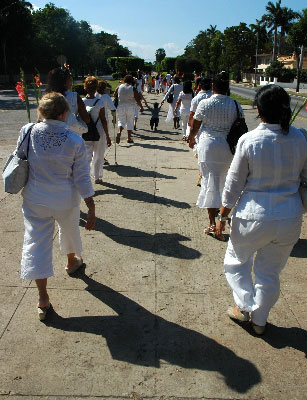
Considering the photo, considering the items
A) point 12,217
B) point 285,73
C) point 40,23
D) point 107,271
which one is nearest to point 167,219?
point 107,271

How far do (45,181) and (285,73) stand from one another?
63.4 metres

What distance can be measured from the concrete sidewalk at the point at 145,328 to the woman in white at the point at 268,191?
418 millimetres

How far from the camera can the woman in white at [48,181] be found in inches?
116

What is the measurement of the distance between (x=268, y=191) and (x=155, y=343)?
1.38 metres

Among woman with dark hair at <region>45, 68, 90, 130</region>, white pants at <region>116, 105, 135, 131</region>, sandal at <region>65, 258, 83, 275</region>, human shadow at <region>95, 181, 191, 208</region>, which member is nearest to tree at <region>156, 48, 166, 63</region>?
white pants at <region>116, 105, 135, 131</region>

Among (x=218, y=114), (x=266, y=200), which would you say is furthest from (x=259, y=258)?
(x=218, y=114)

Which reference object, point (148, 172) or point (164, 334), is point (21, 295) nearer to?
point (164, 334)

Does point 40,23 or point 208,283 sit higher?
point 40,23

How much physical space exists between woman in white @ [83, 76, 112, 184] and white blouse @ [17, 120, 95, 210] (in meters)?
3.12

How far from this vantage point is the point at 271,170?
2.66 metres

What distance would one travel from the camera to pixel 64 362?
269 centimetres

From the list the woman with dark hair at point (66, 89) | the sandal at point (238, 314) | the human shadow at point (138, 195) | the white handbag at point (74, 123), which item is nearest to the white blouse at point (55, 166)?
the sandal at point (238, 314)

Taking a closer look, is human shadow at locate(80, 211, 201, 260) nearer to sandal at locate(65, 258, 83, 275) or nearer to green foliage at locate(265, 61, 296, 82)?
Result: sandal at locate(65, 258, 83, 275)

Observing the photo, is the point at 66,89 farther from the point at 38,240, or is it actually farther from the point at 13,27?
the point at 13,27
